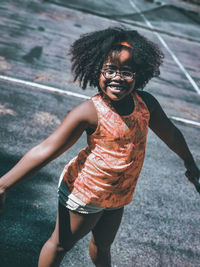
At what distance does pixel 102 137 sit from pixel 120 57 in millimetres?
462

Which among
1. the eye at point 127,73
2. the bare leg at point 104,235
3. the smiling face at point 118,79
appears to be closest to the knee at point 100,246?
the bare leg at point 104,235

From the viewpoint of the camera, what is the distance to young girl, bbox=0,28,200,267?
5.52ft

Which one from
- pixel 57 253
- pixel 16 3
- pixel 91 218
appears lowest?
pixel 16 3

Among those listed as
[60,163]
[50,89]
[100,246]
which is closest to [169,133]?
[100,246]

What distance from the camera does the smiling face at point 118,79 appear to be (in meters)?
1.70

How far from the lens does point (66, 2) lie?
46.2ft

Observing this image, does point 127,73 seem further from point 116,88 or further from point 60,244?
point 60,244

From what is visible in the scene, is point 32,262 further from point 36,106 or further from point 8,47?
point 8,47

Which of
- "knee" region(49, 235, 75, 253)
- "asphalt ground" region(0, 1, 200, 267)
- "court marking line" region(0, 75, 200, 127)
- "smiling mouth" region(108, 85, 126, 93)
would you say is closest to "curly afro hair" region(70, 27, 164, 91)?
"smiling mouth" region(108, 85, 126, 93)

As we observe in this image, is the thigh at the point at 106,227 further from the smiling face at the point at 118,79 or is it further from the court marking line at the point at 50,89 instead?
the court marking line at the point at 50,89

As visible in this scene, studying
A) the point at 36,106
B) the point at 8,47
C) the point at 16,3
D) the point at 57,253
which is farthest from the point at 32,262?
the point at 16,3

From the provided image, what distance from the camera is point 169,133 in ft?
6.88

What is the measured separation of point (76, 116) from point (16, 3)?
11.4 meters

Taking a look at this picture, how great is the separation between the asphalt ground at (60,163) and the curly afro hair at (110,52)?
1.61 meters
